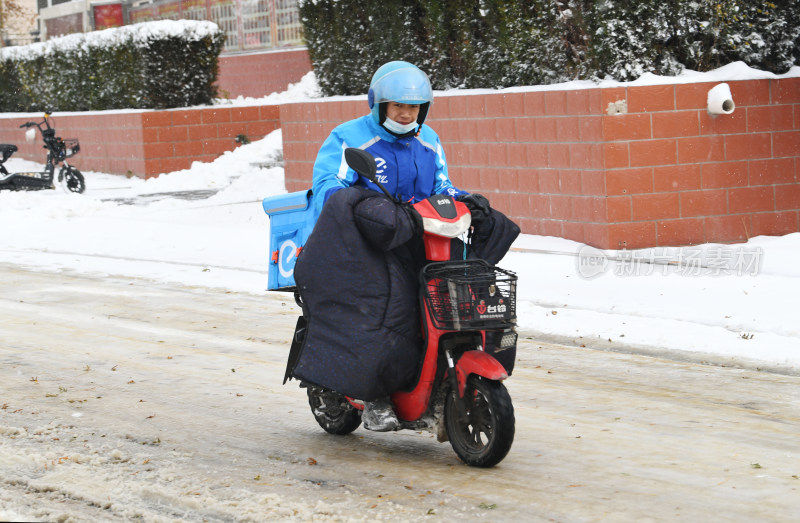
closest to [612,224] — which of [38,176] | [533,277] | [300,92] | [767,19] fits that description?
[533,277]

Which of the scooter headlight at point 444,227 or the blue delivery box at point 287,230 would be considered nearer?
the scooter headlight at point 444,227

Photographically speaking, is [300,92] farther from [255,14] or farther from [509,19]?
[509,19]

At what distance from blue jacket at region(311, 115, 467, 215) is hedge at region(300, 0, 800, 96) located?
23.8 feet

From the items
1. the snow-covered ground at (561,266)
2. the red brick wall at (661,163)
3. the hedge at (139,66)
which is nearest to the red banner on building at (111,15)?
the hedge at (139,66)

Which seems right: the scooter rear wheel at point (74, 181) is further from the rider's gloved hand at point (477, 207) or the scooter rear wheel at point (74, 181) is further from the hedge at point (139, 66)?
the rider's gloved hand at point (477, 207)

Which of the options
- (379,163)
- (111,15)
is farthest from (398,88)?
(111,15)

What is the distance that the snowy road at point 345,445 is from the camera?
5219 mm

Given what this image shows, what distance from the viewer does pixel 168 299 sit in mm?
11656

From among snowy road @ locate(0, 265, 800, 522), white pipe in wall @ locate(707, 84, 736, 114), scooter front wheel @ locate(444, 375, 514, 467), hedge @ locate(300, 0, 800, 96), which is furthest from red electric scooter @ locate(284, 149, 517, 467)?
hedge @ locate(300, 0, 800, 96)

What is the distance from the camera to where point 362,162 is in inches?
221

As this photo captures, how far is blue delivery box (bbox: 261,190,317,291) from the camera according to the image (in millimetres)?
6242

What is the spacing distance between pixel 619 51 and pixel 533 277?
274cm

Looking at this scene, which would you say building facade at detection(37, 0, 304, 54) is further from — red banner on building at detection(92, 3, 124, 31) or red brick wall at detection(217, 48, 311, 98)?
red brick wall at detection(217, 48, 311, 98)

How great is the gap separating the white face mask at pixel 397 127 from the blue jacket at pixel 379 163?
46 millimetres
